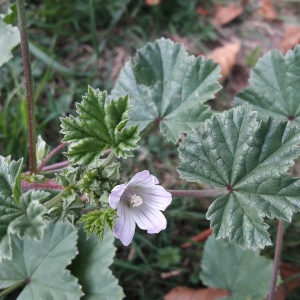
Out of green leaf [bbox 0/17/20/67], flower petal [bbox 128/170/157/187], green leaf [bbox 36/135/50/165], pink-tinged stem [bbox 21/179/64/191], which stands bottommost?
pink-tinged stem [bbox 21/179/64/191]

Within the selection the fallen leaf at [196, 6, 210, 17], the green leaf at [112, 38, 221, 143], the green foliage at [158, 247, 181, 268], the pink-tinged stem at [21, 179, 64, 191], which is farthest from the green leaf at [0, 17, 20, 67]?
the fallen leaf at [196, 6, 210, 17]

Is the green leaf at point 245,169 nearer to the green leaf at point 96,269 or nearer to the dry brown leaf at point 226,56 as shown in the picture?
the green leaf at point 96,269

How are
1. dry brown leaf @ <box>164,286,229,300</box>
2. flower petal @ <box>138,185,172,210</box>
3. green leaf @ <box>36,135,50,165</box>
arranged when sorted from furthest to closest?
dry brown leaf @ <box>164,286,229,300</box>, green leaf @ <box>36,135,50,165</box>, flower petal @ <box>138,185,172,210</box>

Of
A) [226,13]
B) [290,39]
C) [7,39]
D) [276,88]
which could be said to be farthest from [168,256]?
[226,13]

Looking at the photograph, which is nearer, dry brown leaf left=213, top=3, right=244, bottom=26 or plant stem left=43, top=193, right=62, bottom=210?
plant stem left=43, top=193, right=62, bottom=210

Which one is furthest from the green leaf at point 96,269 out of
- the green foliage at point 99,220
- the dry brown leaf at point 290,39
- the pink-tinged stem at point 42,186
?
the dry brown leaf at point 290,39

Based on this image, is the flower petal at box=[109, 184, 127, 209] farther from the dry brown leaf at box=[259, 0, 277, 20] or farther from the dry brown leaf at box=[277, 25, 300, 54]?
the dry brown leaf at box=[259, 0, 277, 20]
